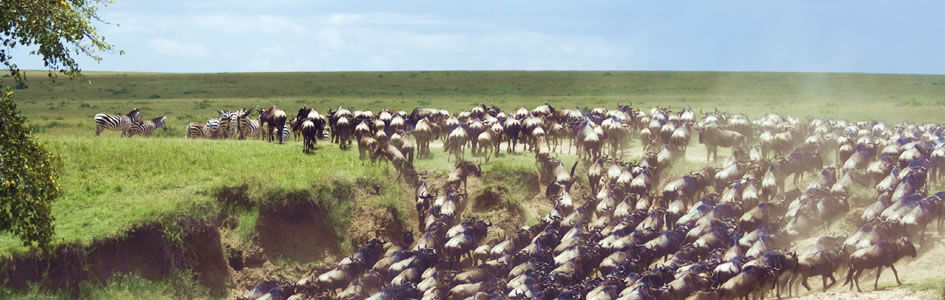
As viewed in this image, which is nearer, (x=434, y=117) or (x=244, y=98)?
(x=434, y=117)

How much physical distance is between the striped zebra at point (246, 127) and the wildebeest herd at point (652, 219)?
3.75 metres

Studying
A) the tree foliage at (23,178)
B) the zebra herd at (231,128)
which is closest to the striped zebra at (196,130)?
the zebra herd at (231,128)

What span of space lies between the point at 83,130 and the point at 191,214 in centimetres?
2549

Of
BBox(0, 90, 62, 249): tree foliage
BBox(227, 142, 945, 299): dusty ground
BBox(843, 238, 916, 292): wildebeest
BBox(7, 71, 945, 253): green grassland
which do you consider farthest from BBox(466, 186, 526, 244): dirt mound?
BBox(0, 90, 62, 249): tree foliage

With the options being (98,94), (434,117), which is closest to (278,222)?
(434,117)

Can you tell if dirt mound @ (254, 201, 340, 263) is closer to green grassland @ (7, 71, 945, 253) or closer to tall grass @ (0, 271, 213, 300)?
green grassland @ (7, 71, 945, 253)

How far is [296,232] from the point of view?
2138 cm

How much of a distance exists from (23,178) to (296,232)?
8063mm

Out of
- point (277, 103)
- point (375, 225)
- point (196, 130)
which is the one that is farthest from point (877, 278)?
point (277, 103)

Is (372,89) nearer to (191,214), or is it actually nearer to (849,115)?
(849,115)

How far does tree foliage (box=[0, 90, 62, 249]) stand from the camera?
45.4 feet

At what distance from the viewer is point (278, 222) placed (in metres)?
21.3

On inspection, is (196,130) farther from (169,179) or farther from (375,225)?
(375,225)

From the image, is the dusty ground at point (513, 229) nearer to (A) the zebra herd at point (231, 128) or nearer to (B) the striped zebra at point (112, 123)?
(A) the zebra herd at point (231, 128)
